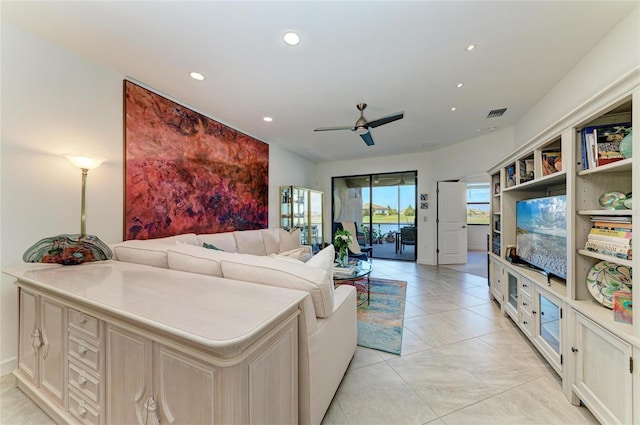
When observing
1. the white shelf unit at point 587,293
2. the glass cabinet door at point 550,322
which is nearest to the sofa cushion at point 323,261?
the white shelf unit at point 587,293

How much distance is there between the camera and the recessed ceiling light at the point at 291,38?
1.86m

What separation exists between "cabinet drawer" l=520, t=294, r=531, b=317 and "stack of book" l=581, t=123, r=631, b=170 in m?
1.30

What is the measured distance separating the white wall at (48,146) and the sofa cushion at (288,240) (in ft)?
8.34

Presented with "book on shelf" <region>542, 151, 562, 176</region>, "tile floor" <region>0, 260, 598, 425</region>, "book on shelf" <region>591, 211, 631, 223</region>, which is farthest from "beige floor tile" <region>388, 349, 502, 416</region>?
"book on shelf" <region>542, 151, 562, 176</region>

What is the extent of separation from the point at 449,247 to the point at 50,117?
6.70 meters

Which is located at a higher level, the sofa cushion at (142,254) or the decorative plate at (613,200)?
the decorative plate at (613,200)

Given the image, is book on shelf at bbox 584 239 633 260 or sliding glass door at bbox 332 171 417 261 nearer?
book on shelf at bbox 584 239 633 260

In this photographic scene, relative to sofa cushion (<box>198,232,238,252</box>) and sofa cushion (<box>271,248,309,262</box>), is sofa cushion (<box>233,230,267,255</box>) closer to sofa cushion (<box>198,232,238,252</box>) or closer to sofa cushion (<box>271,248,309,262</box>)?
sofa cushion (<box>198,232,238,252</box>)

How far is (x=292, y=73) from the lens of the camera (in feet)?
7.89

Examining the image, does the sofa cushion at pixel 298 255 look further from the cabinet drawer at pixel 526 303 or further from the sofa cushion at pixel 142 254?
the cabinet drawer at pixel 526 303

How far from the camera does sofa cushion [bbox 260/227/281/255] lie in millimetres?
4270

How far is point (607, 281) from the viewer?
56.4 inches

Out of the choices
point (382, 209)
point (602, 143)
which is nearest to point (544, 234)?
point (602, 143)

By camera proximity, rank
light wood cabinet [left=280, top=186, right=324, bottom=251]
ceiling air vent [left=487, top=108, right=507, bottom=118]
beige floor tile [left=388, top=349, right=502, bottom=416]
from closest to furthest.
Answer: beige floor tile [left=388, top=349, right=502, bottom=416], ceiling air vent [left=487, top=108, right=507, bottom=118], light wood cabinet [left=280, top=186, right=324, bottom=251]
